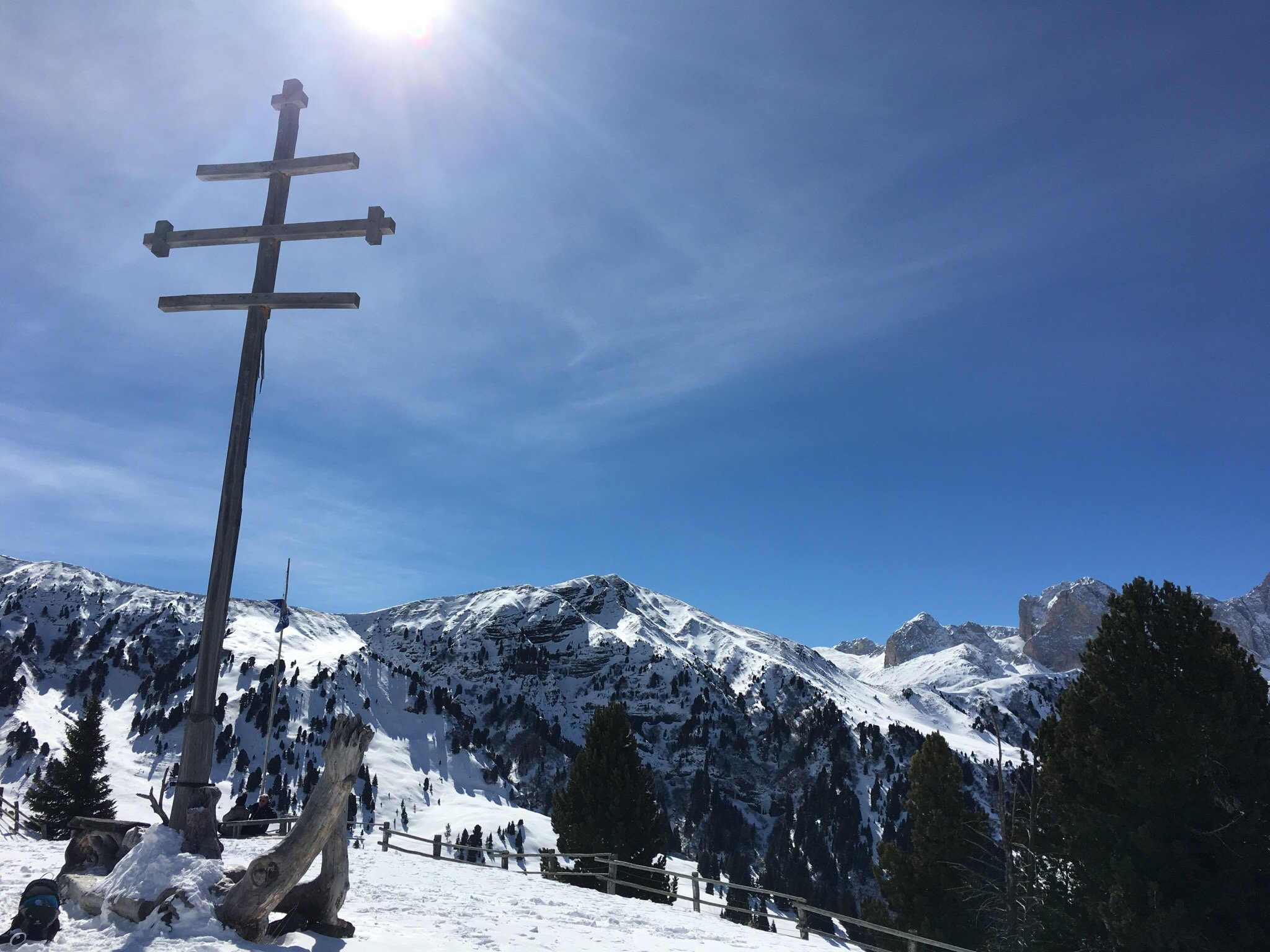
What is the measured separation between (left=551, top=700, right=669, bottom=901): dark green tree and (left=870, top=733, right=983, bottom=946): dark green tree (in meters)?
9.93

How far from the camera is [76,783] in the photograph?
48.1 meters

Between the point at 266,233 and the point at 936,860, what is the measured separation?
32.4 m

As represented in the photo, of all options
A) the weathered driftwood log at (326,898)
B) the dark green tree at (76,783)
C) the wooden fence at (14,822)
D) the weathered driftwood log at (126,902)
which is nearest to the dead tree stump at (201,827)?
the weathered driftwood log at (126,902)

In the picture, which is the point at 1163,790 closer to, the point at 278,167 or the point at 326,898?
the point at 326,898

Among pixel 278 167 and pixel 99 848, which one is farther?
pixel 278 167

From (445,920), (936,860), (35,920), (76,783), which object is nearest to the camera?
(35,920)

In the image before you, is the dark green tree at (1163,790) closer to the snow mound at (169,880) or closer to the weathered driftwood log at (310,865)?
the weathered driftwood log at (310,865)

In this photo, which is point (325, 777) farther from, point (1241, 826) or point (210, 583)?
point (1241, 826)

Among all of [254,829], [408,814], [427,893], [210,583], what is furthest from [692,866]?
[210,583]

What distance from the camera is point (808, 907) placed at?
2161 cm

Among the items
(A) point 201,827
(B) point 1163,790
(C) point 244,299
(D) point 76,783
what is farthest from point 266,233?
(D) point 76,783

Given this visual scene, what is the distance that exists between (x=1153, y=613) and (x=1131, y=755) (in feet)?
13.9

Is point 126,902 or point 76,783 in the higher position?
point 126,902

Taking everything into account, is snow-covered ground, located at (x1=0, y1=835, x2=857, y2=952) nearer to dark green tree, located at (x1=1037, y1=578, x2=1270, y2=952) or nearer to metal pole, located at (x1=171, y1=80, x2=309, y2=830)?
metal pole, located at (x1=171, y1=80, x2=309, y2=830)
